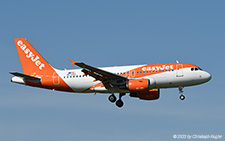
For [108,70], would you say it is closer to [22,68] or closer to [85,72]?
Result: [85,72]

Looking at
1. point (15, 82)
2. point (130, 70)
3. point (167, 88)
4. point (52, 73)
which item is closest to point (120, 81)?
point (130, 70)

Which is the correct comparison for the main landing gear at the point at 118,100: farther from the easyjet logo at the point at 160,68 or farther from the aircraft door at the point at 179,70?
the aircraft door at the point at 179,70

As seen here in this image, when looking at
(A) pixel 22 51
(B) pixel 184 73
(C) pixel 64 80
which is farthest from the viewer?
(A) pixel 22 51

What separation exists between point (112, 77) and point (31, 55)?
40.3 feet

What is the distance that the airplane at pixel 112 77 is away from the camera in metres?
49.5

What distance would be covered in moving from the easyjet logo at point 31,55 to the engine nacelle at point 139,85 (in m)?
12.4

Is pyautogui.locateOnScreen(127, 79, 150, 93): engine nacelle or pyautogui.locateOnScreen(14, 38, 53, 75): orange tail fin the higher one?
pyautogui.locateOnScreen(14, 38, 53, 75): orange tail fin

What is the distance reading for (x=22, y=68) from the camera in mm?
56219

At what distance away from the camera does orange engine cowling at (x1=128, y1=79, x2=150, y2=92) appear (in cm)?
4903

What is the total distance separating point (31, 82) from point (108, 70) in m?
9.60

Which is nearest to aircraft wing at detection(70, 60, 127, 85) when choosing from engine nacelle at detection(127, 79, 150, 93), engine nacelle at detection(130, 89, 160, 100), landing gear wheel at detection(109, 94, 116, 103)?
engine nacelle at detection(127, 79, 150, 93)

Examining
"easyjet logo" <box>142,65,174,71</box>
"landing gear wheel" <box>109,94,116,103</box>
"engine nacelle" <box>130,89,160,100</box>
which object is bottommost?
"landing gear wheel" <box>109,94,116,103</box>

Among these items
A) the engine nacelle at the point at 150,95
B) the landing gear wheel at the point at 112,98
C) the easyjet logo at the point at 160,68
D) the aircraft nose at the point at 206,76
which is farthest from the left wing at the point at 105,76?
the aircraft nose at the point at 206,76

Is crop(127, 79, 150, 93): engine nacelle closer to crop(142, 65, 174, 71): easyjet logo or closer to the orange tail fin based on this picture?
crop(142, 65, 174, 71): easyjet logo
